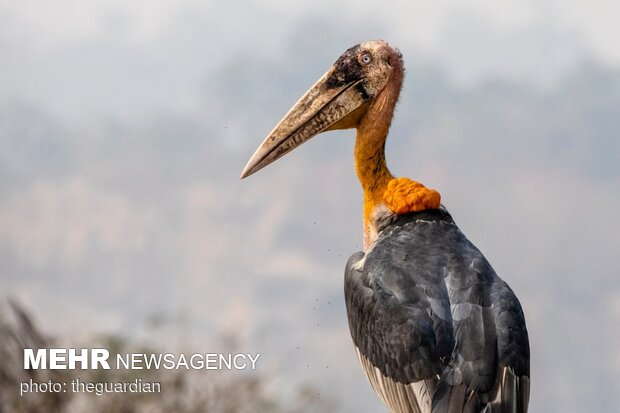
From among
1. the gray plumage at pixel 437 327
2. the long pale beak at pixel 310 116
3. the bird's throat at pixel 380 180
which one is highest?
the long pale beak at pixel 310 116

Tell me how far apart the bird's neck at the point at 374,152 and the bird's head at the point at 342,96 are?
0.03 m

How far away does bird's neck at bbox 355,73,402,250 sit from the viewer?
24.1 ft

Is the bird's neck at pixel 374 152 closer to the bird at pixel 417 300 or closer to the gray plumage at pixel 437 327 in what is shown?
the bird at pixel 417 300

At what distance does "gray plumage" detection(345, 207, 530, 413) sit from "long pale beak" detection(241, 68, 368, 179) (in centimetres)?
124

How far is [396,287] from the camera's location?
6.27 m

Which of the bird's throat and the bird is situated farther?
the bird's throat

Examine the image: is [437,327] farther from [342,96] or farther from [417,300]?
[342,96]

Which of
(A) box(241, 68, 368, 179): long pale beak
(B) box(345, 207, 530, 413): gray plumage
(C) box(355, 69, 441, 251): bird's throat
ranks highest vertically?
(A) box(241, 68, 368, 179): long pale beak

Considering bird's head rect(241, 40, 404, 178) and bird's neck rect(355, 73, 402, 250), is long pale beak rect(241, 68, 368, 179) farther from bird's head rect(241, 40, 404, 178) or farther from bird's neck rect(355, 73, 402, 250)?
bird's neck rect(355, 73, 402, 250)

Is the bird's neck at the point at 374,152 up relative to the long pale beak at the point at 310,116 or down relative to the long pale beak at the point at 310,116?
down

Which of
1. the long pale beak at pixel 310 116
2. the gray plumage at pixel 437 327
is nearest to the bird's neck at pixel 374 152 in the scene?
the long pale beak at pixel 310 116

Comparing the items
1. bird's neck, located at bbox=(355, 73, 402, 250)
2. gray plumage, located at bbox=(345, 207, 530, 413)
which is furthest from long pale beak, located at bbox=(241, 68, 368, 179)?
gray plumage, located at bbox=(345, 207, 530, 413)

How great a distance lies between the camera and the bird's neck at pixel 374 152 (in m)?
7.34

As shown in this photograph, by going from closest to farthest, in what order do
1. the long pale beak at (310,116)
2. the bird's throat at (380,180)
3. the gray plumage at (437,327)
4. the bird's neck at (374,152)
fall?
the gray plumage at (437,327)
the bird's throat at (380,180)
the bird's neck at (374,152)
the long pale beak at (310,116)
